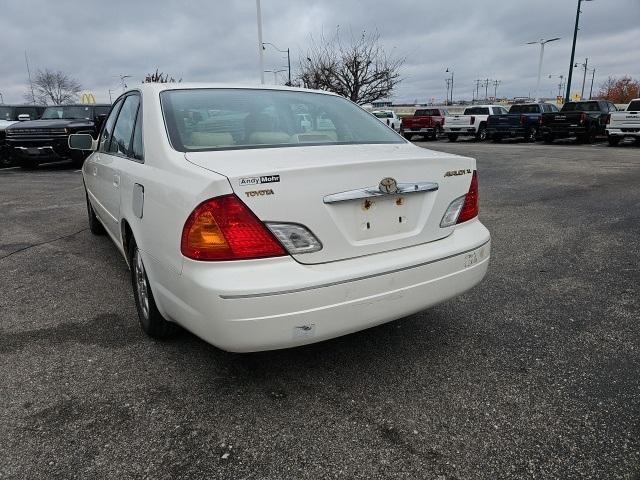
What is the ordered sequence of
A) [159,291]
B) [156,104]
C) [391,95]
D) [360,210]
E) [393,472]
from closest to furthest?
[393,472] < [360,210] < [159,291] < [156,104] < [391,95]

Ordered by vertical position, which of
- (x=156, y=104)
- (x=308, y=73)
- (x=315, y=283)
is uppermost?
(x=308, y=73)

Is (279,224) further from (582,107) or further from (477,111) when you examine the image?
(477,111)

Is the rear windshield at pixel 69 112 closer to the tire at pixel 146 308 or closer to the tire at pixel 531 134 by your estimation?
the tire at pixel 146 308

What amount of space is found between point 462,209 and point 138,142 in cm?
207

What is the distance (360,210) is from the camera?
2.41m

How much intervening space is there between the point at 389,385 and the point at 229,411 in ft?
2.79

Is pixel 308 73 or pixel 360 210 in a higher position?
pixel 308 73

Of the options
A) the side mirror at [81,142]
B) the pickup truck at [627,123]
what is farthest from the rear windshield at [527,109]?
the side mirror at [81,142]

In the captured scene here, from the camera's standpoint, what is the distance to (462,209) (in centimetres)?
290

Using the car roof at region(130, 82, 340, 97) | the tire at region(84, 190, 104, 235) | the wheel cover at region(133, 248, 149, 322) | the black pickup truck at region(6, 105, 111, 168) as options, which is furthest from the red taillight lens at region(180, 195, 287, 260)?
the black pickup truck at region(6, 105, 111, 168)

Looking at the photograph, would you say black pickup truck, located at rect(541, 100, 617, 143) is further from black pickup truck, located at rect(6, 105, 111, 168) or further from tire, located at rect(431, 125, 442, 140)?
black pickup truck, located at rect(6, 105, 111, 168)

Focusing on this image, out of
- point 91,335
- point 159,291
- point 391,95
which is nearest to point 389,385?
point 159,291

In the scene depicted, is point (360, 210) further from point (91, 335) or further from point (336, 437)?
point (91, 335)

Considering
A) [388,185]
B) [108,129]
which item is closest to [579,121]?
[108,129]
